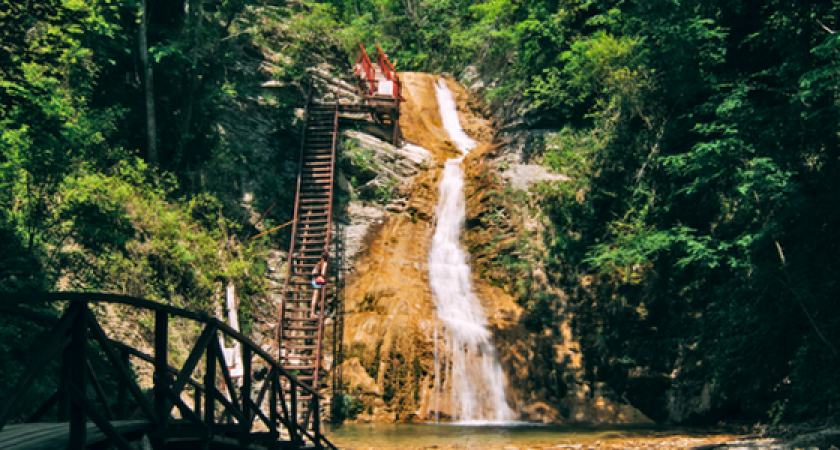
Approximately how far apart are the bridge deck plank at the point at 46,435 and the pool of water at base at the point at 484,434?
858cm

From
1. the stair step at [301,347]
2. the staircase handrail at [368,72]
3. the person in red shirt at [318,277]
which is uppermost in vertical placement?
the staircase handrail at [368,72]

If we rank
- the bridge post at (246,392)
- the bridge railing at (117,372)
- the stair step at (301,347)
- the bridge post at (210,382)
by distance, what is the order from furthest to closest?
the stair step at (301,347) < the bridge post at (246,392) < the bridge post at (210,382) < the bridge railing at (117,372)

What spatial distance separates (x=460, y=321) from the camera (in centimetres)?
1811

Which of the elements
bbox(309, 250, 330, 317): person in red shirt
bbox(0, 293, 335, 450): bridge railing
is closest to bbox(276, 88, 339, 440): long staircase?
bbox(309, 250, 330, 317): person in red shirt

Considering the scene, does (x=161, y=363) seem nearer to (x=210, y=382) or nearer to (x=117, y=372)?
(x=117, y=372)

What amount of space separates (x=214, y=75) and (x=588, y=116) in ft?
41.9

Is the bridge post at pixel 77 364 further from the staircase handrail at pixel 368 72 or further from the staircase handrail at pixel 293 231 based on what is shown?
the staircase handrail at pixel 368 72

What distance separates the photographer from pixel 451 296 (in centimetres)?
1919

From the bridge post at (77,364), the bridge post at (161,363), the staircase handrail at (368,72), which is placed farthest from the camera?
the staircase handrail at (368,72)

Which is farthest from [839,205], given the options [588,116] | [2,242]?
[2,242]

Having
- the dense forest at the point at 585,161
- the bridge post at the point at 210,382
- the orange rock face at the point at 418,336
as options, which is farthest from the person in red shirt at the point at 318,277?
the bridge post at the point at 210,382

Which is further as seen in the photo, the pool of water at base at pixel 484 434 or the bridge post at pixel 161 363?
the pool of water at base at pixel 484 434

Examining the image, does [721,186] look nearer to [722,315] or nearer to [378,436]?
[722,315]

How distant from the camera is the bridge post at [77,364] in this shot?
13.5ft
